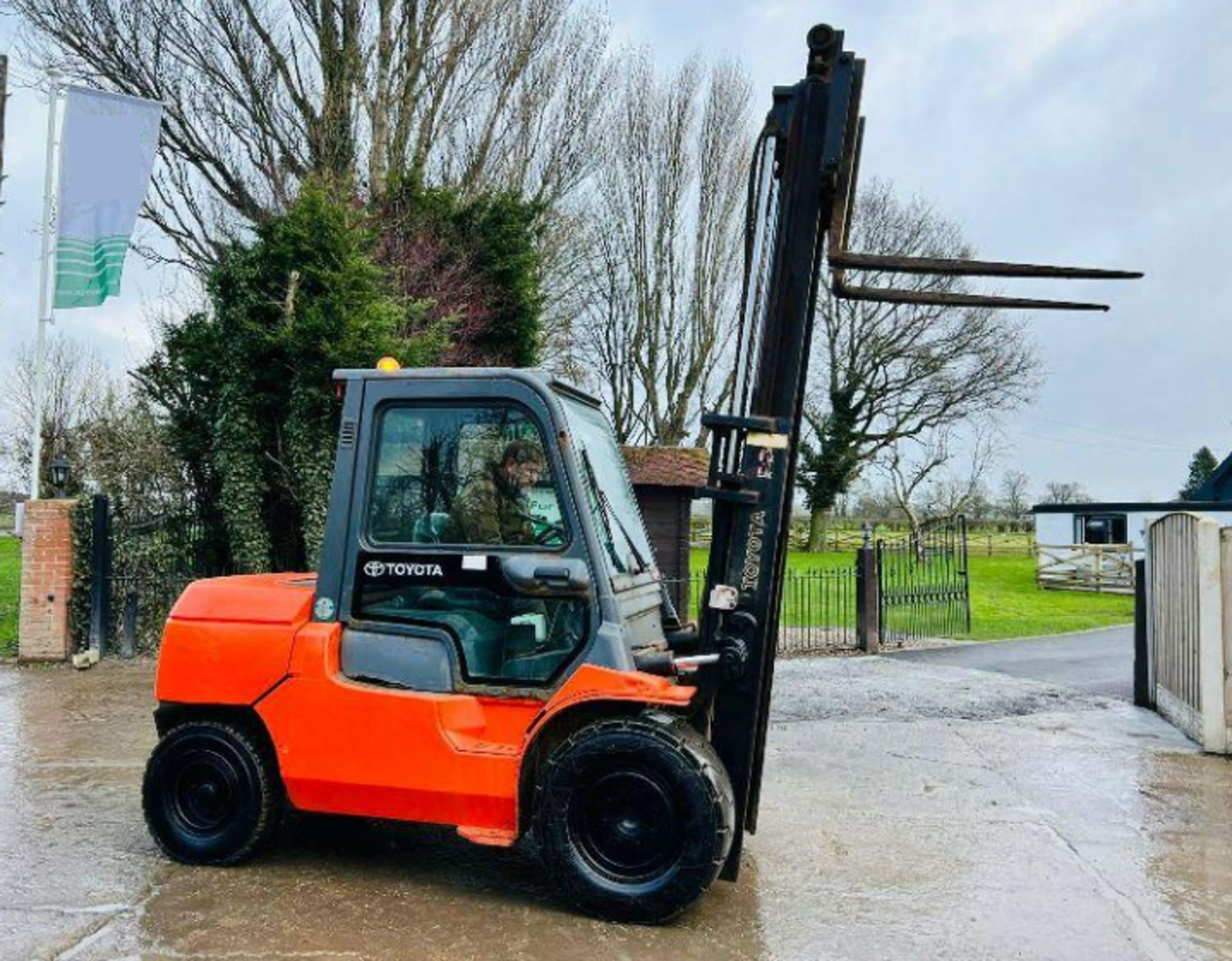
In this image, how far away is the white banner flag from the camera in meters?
12.6

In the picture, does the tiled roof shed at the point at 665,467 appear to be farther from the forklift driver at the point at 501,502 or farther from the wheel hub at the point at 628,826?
the wheel hub at the point at 628,826

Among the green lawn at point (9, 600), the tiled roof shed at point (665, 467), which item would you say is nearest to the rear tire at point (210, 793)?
the tiled roof shed at point (665, 467)

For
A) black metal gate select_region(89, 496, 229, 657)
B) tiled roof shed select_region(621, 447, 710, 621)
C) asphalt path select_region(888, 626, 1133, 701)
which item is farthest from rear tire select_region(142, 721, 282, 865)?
asphalt path select_region(888, 626, 1133, 701)

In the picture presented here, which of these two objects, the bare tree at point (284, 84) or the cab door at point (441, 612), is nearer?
the cab door at point (441, 612)

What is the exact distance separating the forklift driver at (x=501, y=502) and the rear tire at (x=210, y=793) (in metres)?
1.56

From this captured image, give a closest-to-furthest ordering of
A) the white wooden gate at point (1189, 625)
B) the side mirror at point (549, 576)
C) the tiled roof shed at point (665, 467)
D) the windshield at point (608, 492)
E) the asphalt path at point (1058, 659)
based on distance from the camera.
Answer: the side mirror at point (549, 576) → the windshield at point (608, 492) → the white wooden gate at point (1189, 625) → the asphalt path at point (1058, 659) → the tiled roof shed at point (665, 467)

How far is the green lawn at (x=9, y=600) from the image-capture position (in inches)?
489

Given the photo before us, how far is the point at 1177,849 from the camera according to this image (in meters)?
5.66

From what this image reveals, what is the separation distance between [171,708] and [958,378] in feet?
103

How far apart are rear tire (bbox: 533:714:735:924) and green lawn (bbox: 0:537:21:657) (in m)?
10.3

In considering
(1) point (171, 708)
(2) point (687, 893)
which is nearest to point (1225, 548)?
(2) point (687, 893)

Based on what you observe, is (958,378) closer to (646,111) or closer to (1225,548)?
(646,111)

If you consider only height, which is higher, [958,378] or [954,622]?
[958,378]

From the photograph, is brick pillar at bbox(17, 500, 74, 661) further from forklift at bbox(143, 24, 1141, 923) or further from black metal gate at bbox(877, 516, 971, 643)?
black metal gate at bbox(877, 516, 971, 643)
